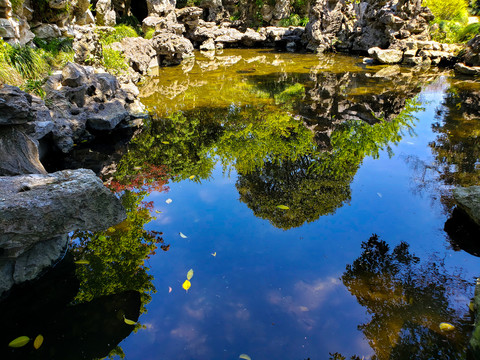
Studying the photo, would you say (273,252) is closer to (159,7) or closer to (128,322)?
(128,322)

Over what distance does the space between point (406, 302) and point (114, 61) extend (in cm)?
1038

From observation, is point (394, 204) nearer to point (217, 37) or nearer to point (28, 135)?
point (28, 135)

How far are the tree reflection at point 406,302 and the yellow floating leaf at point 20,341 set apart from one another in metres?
2.82

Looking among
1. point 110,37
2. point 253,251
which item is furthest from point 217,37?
point 253,251

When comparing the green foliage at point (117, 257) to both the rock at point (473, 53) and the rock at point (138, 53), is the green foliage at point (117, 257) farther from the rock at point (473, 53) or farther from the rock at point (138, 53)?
the rock at point (473, 53)

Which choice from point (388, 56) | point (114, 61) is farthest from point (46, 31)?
point (388, 56)

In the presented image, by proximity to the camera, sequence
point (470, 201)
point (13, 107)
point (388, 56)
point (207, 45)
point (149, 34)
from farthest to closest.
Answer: point (207, 45) < point (149, 34) < point (388, 56) < point (470, 201) < point (13, 107)

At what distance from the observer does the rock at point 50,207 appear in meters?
2.64

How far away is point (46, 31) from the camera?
28.8 ft

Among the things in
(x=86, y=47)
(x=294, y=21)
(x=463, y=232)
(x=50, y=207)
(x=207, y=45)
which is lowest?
(x=207, y=45)

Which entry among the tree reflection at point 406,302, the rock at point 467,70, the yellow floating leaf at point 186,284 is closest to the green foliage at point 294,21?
the rock at point 467,70

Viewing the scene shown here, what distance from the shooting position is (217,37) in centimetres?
2022

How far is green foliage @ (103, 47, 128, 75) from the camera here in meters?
10.0

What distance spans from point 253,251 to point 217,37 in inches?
763
